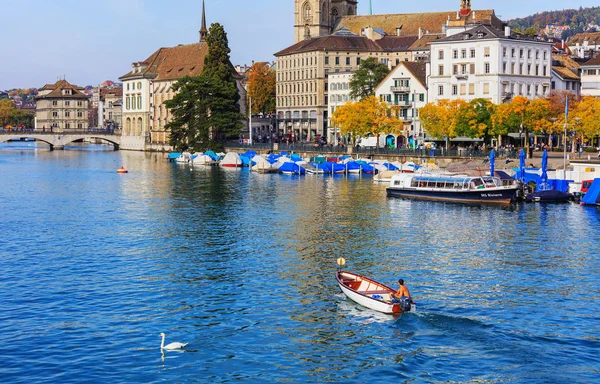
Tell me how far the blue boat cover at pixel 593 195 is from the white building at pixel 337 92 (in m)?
83.9

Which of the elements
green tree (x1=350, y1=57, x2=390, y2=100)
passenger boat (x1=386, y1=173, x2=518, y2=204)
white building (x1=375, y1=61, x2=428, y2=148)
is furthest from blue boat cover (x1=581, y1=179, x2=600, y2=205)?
green tree (x1=350, y1=57, x2=390, y2=100)

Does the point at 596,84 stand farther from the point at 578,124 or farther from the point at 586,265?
the point at 586,265

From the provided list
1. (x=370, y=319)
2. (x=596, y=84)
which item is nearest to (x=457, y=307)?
(x=370, y=319)

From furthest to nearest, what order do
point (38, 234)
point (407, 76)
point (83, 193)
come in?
1. point (407, 76)
2. point (83, 193)
3. point (38, 234)

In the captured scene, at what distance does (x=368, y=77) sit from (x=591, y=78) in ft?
115

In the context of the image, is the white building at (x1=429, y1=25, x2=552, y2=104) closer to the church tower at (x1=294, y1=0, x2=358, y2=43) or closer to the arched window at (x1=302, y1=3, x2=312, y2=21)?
the church tower at (x1=294, y1=0, x2=358, y2=43)

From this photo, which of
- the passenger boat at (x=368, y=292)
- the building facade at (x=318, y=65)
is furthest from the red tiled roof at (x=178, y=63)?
the passenger boat at (x=368, y=292)

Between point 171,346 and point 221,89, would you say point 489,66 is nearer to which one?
point 221,89

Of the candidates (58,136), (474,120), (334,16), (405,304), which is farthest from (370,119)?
(58,136)

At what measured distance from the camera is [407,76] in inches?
5153

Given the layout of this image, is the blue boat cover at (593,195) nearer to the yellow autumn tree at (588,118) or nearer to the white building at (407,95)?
the yellow autumn tree at (588,118)

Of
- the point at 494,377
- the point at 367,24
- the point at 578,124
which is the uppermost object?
the point at 367,24

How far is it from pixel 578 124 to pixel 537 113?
519 cm

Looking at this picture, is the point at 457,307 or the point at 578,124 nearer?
the point at 457,307
